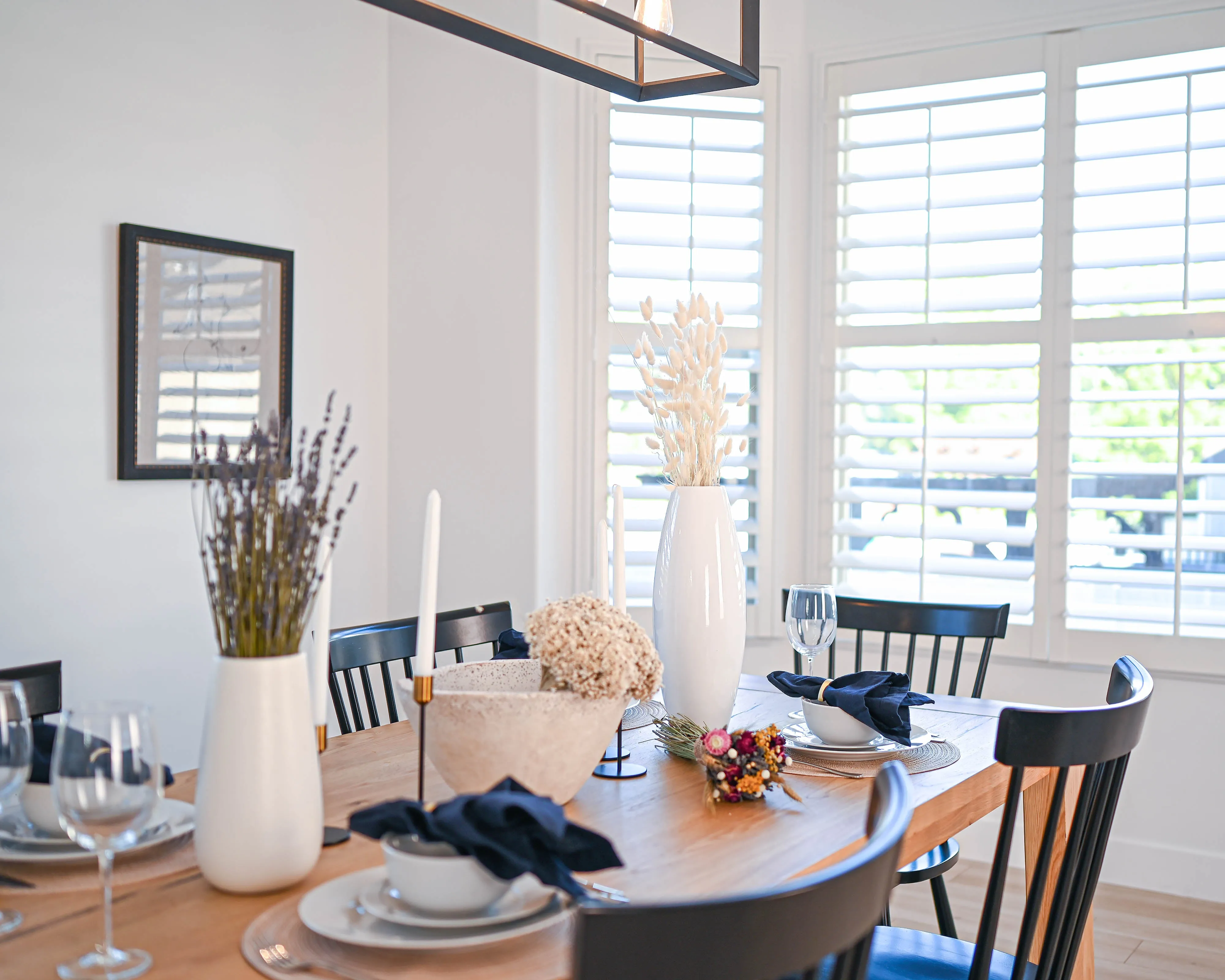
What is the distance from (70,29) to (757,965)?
286 cm

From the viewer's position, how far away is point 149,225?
2961 millimetres

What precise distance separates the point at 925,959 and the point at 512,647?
2.50 feet

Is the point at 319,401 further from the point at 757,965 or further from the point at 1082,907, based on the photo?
the point at 757,965

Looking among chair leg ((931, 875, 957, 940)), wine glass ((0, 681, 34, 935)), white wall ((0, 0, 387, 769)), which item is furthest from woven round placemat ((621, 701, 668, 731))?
white wall ((0, 0, 387, 769))

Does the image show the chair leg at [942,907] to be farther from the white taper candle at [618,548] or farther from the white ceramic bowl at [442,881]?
the white ceramic bowl at [442,881]

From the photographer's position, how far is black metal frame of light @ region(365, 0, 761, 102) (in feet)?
5.15

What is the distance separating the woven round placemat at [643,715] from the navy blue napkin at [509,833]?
81 cm

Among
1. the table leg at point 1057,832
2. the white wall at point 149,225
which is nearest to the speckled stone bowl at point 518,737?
the table leg at point 1057,832

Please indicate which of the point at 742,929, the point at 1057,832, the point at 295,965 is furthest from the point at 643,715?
the point at 742,929

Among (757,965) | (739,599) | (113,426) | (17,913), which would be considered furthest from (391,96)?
(757,965)

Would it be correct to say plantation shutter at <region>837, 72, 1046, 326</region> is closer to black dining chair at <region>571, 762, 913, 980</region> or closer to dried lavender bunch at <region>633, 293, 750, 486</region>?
dried lavender bunch at <region>633, 293, 750, 486</region>

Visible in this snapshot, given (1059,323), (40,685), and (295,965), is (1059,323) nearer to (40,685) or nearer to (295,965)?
(40,685)

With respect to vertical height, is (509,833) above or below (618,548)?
below

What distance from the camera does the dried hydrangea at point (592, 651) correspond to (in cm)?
130
